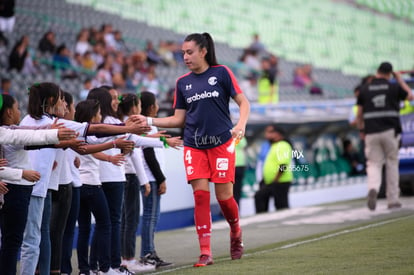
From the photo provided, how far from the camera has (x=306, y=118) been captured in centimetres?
2273

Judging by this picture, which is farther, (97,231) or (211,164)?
(211,164)

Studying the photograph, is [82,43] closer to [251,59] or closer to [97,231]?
[251,59]

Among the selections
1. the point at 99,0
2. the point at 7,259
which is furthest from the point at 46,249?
the point at 99,0

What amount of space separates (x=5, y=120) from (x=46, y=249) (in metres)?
1.20

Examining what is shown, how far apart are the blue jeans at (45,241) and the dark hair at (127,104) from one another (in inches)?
75.6

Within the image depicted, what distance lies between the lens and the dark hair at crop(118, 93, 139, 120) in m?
9.02

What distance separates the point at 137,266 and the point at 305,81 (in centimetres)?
2202

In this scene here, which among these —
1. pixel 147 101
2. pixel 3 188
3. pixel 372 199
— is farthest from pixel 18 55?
pixel 3 188

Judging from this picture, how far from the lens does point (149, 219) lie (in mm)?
9391

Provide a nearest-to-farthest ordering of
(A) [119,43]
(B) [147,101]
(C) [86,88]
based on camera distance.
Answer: (B) [147,101] < (C) [86,88] < (A) [119,43]

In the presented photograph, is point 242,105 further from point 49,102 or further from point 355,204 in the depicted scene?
point 355,204

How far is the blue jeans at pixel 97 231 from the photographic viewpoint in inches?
313

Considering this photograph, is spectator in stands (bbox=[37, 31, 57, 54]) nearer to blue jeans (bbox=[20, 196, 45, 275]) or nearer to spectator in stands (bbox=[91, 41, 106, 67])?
spectator in stands (bbox=[91, 41, 106, 67])

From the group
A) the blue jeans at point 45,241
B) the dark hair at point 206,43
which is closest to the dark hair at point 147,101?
the dark hair at point 206,43
